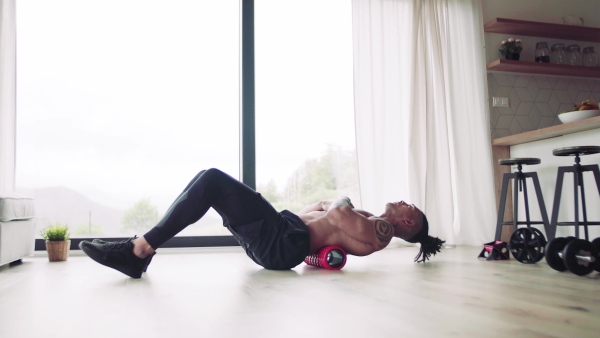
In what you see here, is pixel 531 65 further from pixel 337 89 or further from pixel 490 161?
pixel 337 89

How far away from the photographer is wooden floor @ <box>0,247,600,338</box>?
151 centimetres

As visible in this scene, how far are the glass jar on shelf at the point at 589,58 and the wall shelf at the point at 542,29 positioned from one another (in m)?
0.19

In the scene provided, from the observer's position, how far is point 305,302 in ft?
6.45

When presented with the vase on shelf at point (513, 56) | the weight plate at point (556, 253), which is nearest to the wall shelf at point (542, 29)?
the vase on shelf at point (513, 56)

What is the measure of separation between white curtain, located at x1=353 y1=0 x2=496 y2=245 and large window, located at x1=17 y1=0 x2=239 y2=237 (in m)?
1.30

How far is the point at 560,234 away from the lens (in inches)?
180

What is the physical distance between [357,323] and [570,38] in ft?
16.8

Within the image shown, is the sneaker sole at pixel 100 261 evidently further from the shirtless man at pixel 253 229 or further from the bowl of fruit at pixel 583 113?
the bowl of fruit at pixel 583 113

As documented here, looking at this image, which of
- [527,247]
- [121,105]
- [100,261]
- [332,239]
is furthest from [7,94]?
[527,247]

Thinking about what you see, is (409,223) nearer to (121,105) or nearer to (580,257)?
(580,257)

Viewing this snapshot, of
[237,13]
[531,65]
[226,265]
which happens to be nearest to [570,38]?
[531,65]

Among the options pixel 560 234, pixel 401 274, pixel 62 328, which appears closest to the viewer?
pixel 62 328

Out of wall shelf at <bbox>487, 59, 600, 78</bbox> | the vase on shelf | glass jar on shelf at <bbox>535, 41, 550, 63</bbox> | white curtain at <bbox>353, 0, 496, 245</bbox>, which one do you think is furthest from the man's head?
glass jar on shelf at <bbox>535, 41, 550, 63</bbox>

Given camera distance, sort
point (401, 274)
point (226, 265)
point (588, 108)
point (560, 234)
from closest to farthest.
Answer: point (401, 274) < point (226, 265) < point (588, 108) < point (560, 234)
